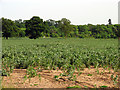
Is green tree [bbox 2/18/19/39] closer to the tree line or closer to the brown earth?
the tree line

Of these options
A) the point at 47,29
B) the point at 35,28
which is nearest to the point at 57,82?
the point at 35,28

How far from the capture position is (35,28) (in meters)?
62.6

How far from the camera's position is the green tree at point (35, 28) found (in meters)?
62.2

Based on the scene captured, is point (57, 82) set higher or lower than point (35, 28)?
lower

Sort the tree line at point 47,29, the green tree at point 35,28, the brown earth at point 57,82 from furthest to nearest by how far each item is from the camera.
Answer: the green tree at point 35,28 < the tree line at point 47,29 < the brown earth at point 57,82

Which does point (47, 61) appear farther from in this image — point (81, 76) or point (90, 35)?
point (90, 35)

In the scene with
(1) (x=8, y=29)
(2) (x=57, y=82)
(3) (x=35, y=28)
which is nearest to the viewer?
(2) (x=57, y=82)

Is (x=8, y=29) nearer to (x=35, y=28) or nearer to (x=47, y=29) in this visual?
(x=35, y=28)

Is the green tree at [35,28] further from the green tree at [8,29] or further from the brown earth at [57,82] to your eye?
the brown earth at [57,82]

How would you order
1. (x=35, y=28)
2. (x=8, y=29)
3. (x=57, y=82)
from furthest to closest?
(x=8, y=29) < (x=35, y=28) < (x=57, y=82)

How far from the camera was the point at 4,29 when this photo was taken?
2520 inches

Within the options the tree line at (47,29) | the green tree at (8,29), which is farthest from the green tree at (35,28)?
the green tree at (8,29)

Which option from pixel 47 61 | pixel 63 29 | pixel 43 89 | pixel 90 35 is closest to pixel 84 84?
pixel 43 89

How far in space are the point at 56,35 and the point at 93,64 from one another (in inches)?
2933
